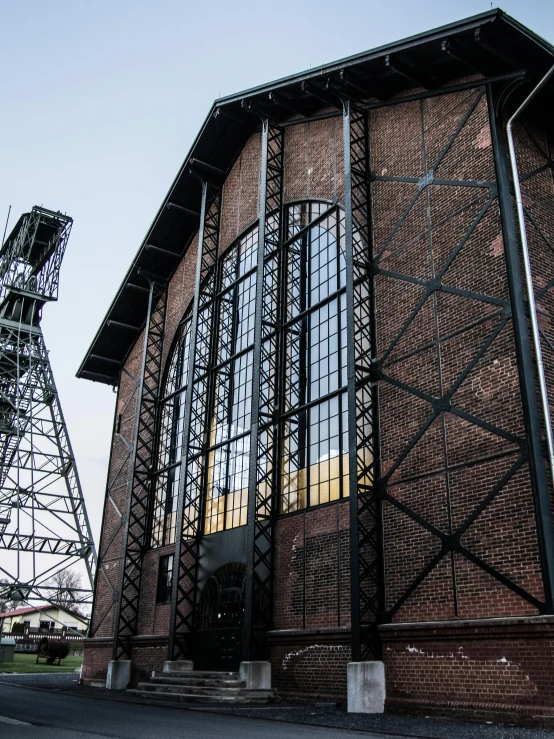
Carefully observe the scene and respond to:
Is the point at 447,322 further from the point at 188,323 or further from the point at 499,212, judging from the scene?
the point at 188,323

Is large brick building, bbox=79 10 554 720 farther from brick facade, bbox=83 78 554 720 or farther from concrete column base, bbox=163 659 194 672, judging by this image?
concrete column base, bbox=163 659 194 672

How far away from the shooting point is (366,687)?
11586mm

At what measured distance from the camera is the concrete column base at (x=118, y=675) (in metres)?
20.6

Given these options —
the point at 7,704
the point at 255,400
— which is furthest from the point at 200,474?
the point at 7,704

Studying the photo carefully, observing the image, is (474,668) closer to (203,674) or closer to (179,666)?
(203,674)

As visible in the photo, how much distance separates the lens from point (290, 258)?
60.0 feet

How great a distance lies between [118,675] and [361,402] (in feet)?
41.7

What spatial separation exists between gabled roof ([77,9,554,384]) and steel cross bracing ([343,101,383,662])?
102cm

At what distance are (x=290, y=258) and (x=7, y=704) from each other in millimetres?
11936

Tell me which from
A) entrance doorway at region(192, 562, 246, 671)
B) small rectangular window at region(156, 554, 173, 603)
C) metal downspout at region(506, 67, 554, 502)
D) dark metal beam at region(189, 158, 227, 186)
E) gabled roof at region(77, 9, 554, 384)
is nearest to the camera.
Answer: metal downspout at region(506, 67, 554, 502)

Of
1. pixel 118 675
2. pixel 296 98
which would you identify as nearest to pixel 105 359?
pixel 118 675

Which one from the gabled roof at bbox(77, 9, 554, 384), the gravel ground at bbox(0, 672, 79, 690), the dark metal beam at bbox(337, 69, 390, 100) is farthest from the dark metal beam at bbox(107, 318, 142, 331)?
the dark metal beam at bbox(337, 69, 390, 100)

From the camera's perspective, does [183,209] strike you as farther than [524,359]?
Yes

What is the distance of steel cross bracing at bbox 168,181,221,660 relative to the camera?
18422mm
